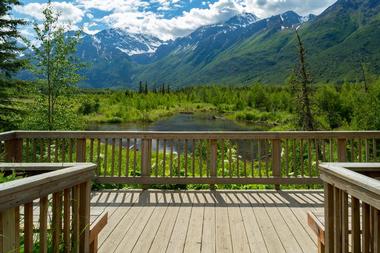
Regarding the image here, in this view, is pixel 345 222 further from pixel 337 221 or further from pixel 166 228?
pixel 166 228

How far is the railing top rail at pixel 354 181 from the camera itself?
1895 millimetres

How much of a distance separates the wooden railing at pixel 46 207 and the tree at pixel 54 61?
6606mm

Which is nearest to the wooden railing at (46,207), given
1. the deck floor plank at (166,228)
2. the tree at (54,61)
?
the deck floor plank at (166,228)

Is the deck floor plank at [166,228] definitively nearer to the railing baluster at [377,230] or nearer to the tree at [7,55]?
the railing baluster at [377,230]

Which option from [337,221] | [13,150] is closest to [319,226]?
[337,221]

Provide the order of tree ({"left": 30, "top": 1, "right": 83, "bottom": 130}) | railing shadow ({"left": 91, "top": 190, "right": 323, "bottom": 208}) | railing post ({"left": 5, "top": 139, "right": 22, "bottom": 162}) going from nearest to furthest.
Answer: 1. railing shadow ({"left": 91, "top": 190, "right": 323, "bottom": 208})
2. railing post ({"left": 5, "top": 139, "right": 22, "bottom": 162})
3. tree ({"left": 30, "top": 1, "right": 83, "bottom": 130})

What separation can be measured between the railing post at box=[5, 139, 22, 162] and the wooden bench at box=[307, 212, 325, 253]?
488cm

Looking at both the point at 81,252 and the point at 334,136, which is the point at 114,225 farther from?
the point at 334,136

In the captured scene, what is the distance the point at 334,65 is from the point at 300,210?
164 metres

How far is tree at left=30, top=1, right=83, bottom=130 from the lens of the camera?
29.9 feet

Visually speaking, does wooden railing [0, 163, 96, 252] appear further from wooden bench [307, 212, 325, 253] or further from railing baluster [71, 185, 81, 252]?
wooden bench [307, 212, 325, 253]

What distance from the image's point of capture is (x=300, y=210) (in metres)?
5.23

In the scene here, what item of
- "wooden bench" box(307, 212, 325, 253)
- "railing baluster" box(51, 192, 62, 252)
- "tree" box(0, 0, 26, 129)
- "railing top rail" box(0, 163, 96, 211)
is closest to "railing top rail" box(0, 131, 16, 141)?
"railing top rail" box(0, 163, 96, 211)

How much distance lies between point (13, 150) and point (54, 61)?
344cm
